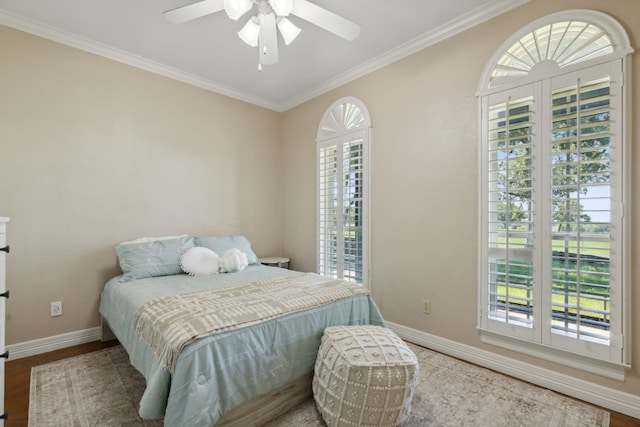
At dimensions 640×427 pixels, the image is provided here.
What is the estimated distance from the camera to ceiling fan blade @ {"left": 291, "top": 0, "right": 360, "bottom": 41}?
→ 1754 millimetres

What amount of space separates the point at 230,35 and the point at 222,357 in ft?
8.18

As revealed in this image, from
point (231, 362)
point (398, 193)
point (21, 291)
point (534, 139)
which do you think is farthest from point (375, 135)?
point (21, 291)

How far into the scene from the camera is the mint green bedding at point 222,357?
1.29 meters

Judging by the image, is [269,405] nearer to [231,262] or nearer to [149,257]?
[231,262]

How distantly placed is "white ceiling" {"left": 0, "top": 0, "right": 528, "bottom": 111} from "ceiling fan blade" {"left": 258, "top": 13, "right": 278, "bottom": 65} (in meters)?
0.49

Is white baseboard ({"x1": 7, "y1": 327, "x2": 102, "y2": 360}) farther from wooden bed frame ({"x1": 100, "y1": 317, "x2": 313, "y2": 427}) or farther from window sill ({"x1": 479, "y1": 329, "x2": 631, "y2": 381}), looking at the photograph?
window sill ({"x1": 479, "y1": 329, "x2": 631, "y2": 381})

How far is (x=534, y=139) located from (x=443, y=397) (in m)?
1.78

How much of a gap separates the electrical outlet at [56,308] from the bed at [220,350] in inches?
12.5

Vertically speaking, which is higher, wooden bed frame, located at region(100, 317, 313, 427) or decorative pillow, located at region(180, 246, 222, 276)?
decorative pillow, located at region(180, 246, 222, 276)

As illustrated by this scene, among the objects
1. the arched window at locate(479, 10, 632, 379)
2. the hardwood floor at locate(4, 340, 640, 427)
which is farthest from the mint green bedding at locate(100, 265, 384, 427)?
the arched window at locate(479, 10, 632, 379)

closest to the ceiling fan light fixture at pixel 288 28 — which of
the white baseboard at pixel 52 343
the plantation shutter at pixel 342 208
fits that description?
the plantation shutter at pixel 342 208

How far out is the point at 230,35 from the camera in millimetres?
2535

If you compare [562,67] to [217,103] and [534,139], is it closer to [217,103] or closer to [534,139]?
[534,139]

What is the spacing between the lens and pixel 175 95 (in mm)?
3164
